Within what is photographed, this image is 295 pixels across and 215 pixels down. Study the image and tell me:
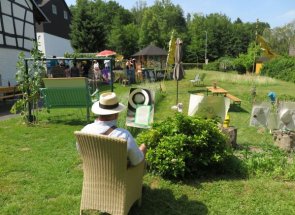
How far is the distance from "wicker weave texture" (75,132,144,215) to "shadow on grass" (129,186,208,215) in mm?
334

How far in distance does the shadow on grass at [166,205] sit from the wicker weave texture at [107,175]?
0.33 m

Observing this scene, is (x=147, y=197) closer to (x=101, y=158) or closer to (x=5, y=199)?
(x=101, y=158)

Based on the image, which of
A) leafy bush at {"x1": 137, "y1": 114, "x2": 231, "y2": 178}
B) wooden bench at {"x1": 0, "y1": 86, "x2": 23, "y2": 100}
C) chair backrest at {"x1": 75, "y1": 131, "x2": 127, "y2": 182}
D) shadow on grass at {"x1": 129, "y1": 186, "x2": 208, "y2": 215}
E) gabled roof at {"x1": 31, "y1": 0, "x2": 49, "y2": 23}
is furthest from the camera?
gabled roof at {"x1": 31, "y1": 0, "x2": 49, "y2": 23}

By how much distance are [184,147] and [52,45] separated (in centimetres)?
3055

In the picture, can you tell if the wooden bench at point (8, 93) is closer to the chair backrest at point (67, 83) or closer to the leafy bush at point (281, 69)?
the chair backrest at point (67, 83)

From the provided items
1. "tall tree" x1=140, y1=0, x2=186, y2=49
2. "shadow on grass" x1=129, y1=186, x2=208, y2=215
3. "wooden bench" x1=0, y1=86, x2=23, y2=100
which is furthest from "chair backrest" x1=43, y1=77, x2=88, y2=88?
"tall tree" x1=140, y1=0, x2=186, y2=49

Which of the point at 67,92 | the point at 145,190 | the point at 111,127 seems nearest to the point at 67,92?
the point at 67,92

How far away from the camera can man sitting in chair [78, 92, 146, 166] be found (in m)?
3.80

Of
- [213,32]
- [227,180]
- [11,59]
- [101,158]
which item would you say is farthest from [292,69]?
[213,32]

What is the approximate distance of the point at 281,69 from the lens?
1243 inches

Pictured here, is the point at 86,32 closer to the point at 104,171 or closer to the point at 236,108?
the point at 236,108

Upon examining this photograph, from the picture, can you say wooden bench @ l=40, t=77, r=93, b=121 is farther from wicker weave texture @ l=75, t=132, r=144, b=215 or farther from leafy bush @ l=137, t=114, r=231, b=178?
wicker weave texture @ l=75, t=132, r=144, b=215

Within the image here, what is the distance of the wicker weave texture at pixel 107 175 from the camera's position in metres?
3.61

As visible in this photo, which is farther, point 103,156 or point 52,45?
point 52,45
